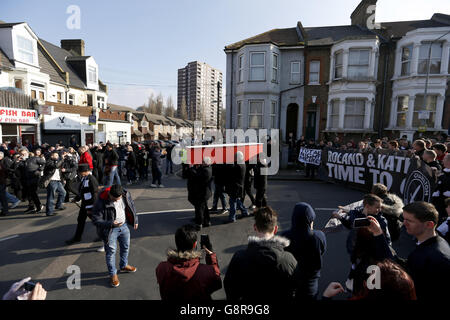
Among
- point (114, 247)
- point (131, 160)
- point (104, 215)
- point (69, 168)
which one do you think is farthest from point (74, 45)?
point (114, 247)

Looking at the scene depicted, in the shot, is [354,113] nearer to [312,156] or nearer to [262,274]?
[312,156]

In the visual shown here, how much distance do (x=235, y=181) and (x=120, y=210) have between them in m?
3.28

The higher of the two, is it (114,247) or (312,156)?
(312,156)

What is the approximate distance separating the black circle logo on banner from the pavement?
1.25 meters

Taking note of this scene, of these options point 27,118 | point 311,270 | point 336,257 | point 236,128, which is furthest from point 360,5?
point 27,118

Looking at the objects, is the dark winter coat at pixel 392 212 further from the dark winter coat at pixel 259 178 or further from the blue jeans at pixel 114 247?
the blue jeans at pixel 114 247

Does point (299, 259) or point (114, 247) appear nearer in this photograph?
point (299, 259)

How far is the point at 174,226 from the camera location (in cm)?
623

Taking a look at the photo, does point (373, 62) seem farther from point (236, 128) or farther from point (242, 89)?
point (236, 128)

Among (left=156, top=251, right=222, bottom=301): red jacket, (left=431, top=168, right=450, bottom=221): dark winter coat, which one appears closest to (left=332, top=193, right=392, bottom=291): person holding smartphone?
(left=156, top=251, right=222, bottom=301): red jacket

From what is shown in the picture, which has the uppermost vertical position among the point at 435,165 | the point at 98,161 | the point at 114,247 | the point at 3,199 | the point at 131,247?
the point at 435,165

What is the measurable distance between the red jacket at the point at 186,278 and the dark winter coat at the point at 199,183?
380 centimetres

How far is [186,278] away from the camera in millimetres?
1974

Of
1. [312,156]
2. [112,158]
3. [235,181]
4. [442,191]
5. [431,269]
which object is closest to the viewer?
[431,269]
